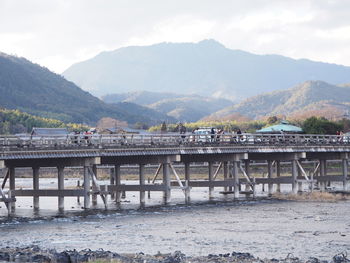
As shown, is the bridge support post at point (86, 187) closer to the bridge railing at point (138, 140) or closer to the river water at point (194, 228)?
the river water at point (194, 228)

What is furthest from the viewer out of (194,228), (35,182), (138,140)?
(138,140)

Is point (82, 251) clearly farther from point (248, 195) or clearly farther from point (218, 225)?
point (248, 195)

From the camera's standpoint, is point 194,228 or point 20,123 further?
point 20,123

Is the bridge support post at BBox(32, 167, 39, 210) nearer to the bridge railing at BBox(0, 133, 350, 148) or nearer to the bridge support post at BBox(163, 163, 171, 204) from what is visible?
the bridge railing at BBox(0, 133, 350, 148)

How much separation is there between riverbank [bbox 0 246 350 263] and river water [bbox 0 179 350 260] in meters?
1.81

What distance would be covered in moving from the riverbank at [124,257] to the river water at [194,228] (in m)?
1.81

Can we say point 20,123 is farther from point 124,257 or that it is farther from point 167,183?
point 124,257

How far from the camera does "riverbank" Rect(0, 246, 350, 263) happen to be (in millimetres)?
32219

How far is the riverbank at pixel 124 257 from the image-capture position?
32.2 metres

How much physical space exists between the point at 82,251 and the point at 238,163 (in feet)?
124

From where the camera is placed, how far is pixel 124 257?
1314 inches

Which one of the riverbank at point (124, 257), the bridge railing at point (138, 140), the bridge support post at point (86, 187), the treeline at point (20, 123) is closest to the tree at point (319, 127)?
the bridge railing at point (138, 140)

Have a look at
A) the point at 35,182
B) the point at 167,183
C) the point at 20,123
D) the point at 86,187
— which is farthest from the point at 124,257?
the point at 20,123

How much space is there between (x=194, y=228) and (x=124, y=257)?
13499 millimetres
